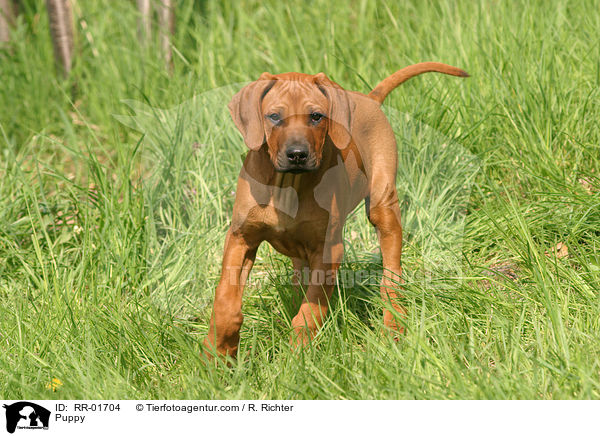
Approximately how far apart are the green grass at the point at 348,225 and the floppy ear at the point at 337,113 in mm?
837

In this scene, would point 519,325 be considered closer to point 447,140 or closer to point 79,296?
point 447,140

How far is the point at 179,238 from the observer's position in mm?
4211

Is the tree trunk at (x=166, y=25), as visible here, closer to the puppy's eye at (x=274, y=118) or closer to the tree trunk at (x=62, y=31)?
the tree trunk at (x=62, y=31)

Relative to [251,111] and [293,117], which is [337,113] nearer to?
[293,117]

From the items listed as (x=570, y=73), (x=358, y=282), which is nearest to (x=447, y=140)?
(x=570, y=73)

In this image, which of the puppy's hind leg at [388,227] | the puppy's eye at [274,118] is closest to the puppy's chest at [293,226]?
the puppy's eye at [274,118]

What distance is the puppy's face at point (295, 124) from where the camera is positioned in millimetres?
2789

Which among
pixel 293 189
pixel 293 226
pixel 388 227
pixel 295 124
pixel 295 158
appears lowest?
pixel 388 227

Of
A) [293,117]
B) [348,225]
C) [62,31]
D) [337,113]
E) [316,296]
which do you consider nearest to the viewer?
[293,117]

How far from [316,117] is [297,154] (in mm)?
249
